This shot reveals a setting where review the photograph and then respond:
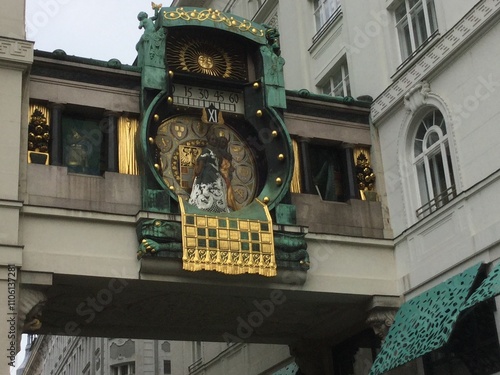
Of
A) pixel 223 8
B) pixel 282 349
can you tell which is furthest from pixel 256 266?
pixel 223 8

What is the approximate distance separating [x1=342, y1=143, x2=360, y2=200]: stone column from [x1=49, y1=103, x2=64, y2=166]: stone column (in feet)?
20.9

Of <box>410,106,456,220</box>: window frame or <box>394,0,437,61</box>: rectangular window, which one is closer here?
<box>410,106,456,220</box>: window frame

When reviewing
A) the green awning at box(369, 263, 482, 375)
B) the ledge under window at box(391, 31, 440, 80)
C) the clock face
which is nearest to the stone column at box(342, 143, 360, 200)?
the ledge under window at box(391, 31, 440, 80)

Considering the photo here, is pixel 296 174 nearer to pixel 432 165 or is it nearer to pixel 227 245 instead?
pixel 227 245

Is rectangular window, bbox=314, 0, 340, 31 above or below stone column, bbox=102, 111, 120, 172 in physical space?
above

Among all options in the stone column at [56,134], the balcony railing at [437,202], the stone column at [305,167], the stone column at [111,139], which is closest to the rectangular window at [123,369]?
the stone column at [305,167]

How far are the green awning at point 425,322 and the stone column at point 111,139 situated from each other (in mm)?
6526

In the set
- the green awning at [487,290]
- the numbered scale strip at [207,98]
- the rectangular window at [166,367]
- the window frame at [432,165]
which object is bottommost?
the green awning at [487,290]

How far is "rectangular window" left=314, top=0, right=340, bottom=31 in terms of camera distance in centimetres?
2470

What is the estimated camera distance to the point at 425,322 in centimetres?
1781

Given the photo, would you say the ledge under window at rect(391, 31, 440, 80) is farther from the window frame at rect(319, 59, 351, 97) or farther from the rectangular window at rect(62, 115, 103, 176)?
the rectangular window at rect(62, 115, 103, 176)

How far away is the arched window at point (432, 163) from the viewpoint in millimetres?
19156

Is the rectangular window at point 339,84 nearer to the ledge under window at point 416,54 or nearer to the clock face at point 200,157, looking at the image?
the ledge under window at point 416,54

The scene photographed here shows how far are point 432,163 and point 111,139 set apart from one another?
6740 mm
